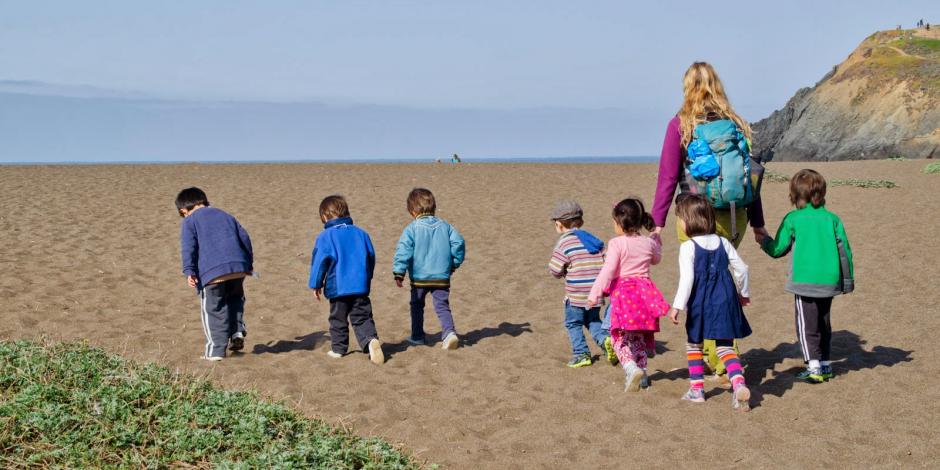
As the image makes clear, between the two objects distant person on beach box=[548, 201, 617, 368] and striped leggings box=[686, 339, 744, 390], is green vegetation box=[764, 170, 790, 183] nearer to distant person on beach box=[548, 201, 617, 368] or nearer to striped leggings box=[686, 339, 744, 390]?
distant person on beach box=[548, 201, 617, 368]

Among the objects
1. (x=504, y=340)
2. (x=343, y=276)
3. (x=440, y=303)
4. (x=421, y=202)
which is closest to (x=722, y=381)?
(x=504, y=340)

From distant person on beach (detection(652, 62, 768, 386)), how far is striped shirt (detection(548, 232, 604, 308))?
101 centimetres

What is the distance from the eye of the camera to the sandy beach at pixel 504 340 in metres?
5.47

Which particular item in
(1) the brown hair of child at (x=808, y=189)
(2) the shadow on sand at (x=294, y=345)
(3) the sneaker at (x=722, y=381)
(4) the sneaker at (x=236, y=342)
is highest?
(1) the brown hair of child at (x=808, y=189)

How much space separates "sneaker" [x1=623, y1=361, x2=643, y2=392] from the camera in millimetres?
6500

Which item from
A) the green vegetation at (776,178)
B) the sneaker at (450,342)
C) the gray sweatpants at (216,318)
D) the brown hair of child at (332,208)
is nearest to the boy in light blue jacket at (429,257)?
the sneaker at (450,342)

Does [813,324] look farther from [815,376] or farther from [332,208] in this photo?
[332,208]

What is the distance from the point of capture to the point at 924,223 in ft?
50.2

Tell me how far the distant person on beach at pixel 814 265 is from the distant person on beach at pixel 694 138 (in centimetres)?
49

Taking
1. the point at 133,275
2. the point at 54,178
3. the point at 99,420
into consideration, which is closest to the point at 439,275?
the point at 99,420

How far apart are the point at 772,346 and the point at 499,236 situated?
8.48 m

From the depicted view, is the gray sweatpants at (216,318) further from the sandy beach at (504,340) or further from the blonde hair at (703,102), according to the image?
the blonde hair at (703,102)

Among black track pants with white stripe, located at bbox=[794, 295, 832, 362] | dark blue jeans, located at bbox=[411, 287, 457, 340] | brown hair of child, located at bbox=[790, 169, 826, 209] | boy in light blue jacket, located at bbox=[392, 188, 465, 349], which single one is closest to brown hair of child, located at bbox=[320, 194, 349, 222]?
boy in light blue jacket, located at bbox=[392, 188, 465, 349]

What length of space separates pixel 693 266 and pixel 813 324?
138 cm
